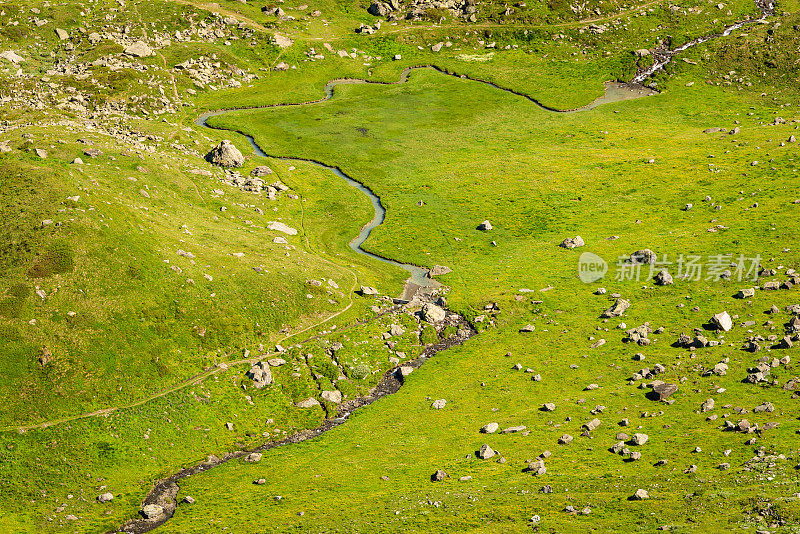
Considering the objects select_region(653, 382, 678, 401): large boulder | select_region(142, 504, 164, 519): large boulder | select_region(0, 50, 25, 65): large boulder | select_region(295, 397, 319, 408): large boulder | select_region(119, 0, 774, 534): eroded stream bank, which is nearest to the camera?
select_region(142, 504, 164, 519): large boulder

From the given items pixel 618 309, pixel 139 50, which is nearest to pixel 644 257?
pixel 618 309

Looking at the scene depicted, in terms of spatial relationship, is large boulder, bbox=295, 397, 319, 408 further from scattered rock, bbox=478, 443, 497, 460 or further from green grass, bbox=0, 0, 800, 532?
scattered rock, bbox=478, 443, 497, 460

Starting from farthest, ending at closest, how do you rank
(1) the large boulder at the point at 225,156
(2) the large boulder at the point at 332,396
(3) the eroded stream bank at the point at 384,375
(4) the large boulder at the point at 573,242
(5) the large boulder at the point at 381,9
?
(5) the large boulder at the point at 381,9 < (1) the large boulder at the point at 225,156 < (4) the large boulder at the point at 573,242 < (2) the large boulder at the point at 332,396 < (3) the eroded stream bank at the point at 384,375

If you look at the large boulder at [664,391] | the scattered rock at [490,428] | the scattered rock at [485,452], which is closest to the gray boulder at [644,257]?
the large boulder at [664,391]

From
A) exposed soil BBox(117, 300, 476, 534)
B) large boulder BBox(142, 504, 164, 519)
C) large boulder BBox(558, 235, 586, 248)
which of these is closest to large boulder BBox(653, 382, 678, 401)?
exposed soil BBox(117, 300, 476, 534)

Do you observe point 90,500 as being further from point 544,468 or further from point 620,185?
point 620,185

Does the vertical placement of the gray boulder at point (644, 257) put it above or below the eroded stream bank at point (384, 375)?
above

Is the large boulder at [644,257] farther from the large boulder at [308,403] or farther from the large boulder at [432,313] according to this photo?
the large boulder at [308,403]

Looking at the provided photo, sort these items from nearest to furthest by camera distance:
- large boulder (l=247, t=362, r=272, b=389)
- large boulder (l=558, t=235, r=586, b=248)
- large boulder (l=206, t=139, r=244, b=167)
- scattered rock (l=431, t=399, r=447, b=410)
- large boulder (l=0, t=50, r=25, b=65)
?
scattered rock (l=431, t=399, r=447, b=410) → large boulder (l=247, t=362, r=272, b=389) → large boulder (l=558, t=235, r=586, b=248) → large boulder (l=206, t=139, r=244, b=167) → large boulder (l=0, t=50, r=25, b=65)

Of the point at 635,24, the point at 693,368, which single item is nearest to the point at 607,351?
the point at 693,368
